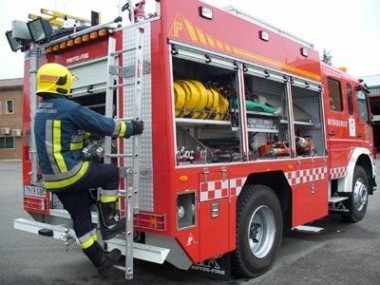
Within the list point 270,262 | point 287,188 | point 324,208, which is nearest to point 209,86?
point 287,188

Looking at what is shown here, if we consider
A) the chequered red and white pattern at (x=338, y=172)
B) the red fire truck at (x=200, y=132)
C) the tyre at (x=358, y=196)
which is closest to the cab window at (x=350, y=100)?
the tyre at (x=358, y=196)

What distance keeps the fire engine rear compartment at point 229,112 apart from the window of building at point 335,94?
877 millimetres

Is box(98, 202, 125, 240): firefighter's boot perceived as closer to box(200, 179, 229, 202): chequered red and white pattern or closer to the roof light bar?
box(200, 179, 229, 202): chequered red and white pattern

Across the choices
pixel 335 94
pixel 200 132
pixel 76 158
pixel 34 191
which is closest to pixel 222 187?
pixel 200 132

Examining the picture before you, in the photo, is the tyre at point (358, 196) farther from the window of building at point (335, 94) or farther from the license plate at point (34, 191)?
the license plate at point (34, 191)

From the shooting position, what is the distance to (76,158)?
4.10m

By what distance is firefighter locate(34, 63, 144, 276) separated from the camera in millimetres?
4023

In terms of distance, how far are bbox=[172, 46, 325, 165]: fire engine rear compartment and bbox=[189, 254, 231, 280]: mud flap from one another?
40.5 inches

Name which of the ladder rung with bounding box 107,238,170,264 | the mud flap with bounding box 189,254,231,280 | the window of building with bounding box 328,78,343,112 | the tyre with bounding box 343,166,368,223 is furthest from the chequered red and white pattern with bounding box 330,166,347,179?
the ladder rung with bounding box 107,238,170,264

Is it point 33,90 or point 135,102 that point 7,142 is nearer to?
point 33,90

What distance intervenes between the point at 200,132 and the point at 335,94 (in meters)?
3.29

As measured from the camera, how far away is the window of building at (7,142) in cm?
4139

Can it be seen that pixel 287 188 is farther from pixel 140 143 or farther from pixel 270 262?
pixel 140 143

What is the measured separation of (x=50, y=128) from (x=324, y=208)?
431cm
